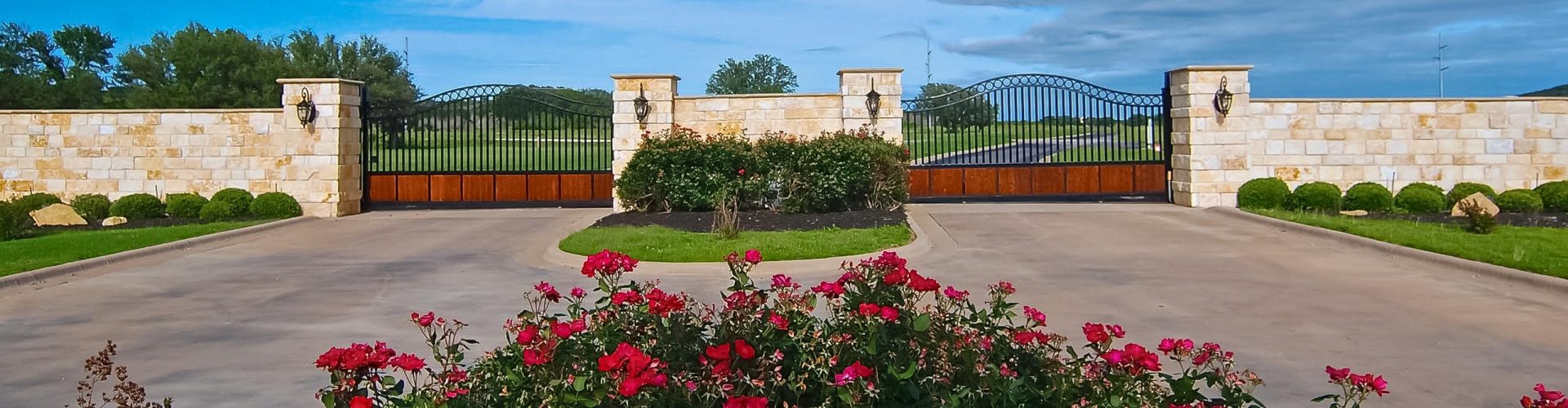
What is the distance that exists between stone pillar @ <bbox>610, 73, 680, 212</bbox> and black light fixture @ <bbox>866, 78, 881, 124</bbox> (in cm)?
341

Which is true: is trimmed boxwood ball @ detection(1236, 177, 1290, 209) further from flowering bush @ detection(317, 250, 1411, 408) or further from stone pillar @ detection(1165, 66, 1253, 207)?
flowering bush @ detection(317, 250, 1411, 408)

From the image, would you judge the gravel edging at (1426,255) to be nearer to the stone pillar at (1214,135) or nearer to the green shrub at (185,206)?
the stone pillar at (1214,135)

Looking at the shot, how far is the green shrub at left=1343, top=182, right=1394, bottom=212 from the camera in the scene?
18859 mm

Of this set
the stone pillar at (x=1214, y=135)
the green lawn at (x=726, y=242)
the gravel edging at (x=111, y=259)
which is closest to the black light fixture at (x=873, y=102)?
the green lawn at (x=726, y=242)

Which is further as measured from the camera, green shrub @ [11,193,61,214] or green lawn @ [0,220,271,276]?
green shrub @ [11,193,61,214]

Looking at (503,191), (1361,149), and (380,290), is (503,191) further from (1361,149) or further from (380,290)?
(1361,149)

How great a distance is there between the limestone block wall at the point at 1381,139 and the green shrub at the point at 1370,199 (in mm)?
997

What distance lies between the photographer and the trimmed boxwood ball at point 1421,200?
18.8m

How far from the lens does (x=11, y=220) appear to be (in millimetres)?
16391

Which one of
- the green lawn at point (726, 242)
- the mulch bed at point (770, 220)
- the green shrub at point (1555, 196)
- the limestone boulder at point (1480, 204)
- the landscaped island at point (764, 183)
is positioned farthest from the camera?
the green shrub at point (1555, 196)

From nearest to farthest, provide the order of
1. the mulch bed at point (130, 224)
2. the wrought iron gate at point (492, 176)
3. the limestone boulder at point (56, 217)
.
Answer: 1. the mulch bed at point (130, 224)
2. the limestone boulder at point (56, 217)
3. the wrought iron gate at point (492, 176)

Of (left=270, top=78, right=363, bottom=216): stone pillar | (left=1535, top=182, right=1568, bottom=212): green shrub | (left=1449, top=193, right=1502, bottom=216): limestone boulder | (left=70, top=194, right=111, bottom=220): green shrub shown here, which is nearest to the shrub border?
(left=270, top=78, right=363, bottom=216): stone pillar

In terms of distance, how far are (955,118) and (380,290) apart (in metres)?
12.1

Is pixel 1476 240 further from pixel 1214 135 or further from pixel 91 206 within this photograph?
pixel 91 206
